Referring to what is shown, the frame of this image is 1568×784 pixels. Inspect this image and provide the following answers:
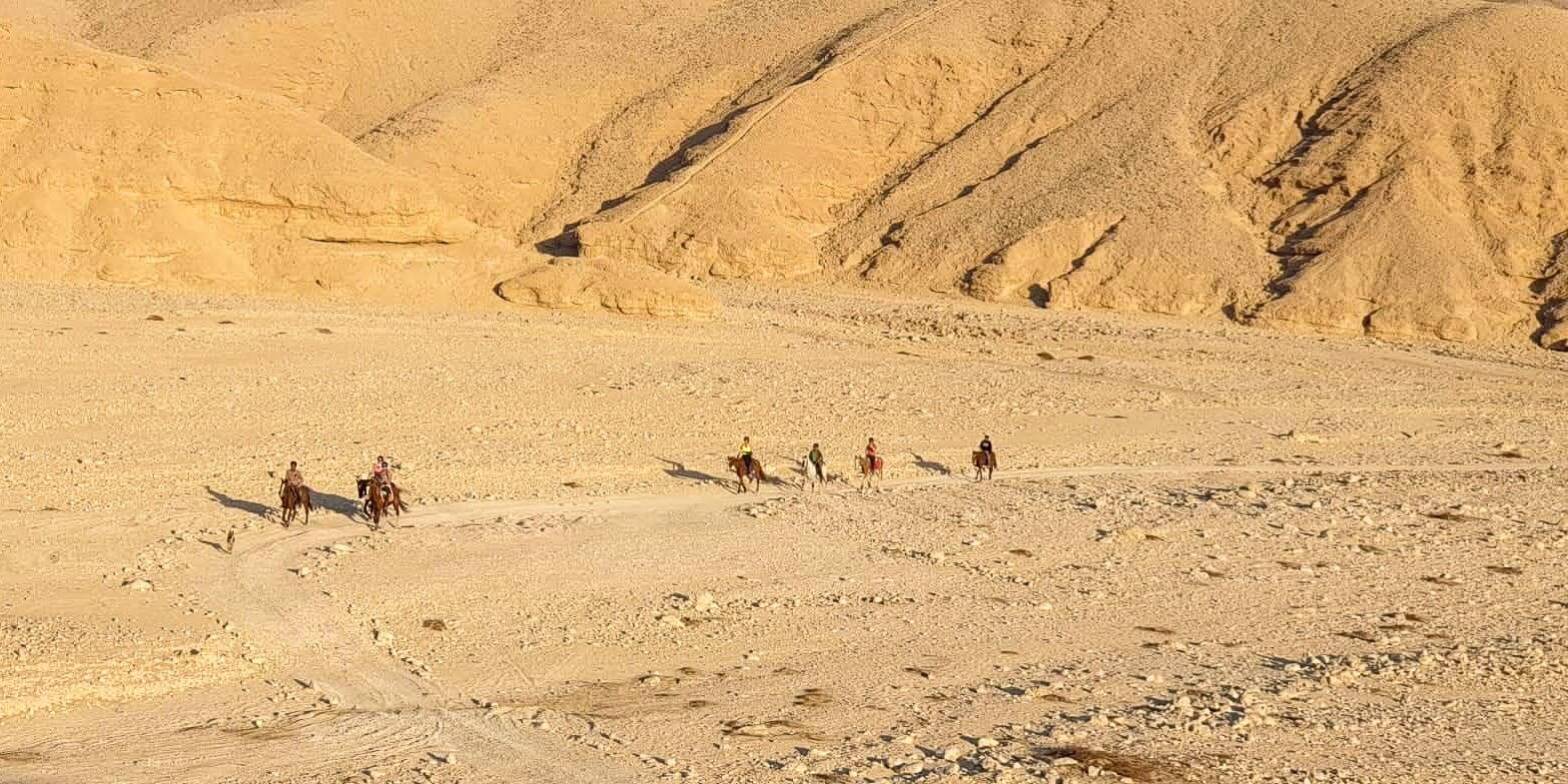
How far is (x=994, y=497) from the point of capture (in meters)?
22.6

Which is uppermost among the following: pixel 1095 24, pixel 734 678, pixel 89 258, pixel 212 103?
pixel 1095 24

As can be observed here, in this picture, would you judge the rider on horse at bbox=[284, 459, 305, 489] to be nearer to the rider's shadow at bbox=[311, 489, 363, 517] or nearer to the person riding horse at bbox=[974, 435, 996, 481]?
the rider's shadow at bbox=[311, 489, 363, 517]

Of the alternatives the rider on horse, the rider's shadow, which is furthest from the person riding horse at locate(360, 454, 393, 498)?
the rider's shadow

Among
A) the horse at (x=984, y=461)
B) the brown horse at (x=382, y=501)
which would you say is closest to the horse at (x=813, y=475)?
the horse at (x=984, y=461)

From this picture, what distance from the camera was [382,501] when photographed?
20.1 meters

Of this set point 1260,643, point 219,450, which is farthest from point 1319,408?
point 219,450

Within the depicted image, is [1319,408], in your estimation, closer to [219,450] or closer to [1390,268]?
[1390,268]

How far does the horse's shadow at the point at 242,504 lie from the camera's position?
67.7 feet

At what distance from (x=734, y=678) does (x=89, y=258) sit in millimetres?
23539

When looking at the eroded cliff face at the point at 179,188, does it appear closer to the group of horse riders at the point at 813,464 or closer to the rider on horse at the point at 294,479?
the group of horse riders at the point at 813,464

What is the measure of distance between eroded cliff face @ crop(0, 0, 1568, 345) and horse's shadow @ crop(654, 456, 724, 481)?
11632 millimetres

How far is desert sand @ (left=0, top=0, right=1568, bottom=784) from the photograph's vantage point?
13.4m

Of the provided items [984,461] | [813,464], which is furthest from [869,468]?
[984,461]

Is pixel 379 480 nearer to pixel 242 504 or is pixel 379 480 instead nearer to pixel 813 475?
pixel 242 504
